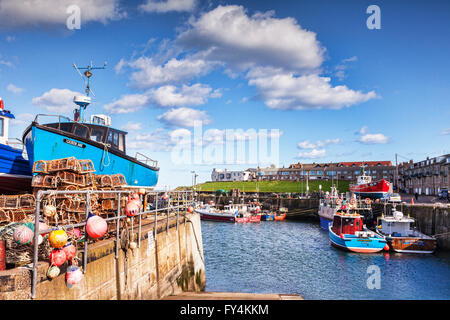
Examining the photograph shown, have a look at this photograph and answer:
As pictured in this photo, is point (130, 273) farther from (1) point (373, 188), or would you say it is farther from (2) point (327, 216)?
(1) point (373, 188)

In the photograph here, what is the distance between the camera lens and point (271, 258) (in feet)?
93.2

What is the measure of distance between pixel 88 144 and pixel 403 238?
28.8 meters

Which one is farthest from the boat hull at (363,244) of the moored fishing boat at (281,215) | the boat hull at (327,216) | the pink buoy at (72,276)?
the moored fishing boat at (281,215)

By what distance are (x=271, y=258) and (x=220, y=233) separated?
1600cm

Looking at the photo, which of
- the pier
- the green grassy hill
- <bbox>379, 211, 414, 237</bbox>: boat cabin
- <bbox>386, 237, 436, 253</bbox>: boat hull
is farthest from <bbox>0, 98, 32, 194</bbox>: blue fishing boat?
the green grassy hill

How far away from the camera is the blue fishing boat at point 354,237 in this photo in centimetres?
2975

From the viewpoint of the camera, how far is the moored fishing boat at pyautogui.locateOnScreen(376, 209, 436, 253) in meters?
29.6

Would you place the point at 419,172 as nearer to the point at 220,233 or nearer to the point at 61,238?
the point at 220,233

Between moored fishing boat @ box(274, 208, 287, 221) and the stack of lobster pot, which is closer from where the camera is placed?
the stack of lobster pot

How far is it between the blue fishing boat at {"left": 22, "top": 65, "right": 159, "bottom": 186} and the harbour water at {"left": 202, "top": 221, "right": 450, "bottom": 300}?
8.17 meters

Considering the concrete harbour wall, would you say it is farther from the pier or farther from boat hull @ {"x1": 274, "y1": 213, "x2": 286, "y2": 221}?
boat hull @ {"x1": 274, "y1": 213, "x2": 286, "y2": 221}

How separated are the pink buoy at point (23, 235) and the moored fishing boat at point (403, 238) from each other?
1247 inches

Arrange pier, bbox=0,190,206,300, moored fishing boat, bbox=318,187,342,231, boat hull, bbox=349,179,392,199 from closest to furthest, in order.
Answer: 1. pier, bbox=0,190,206,300
2. moored fishing boat, bbox=318,187,342,231
3. boat hull, bbox=349,179,392,199
